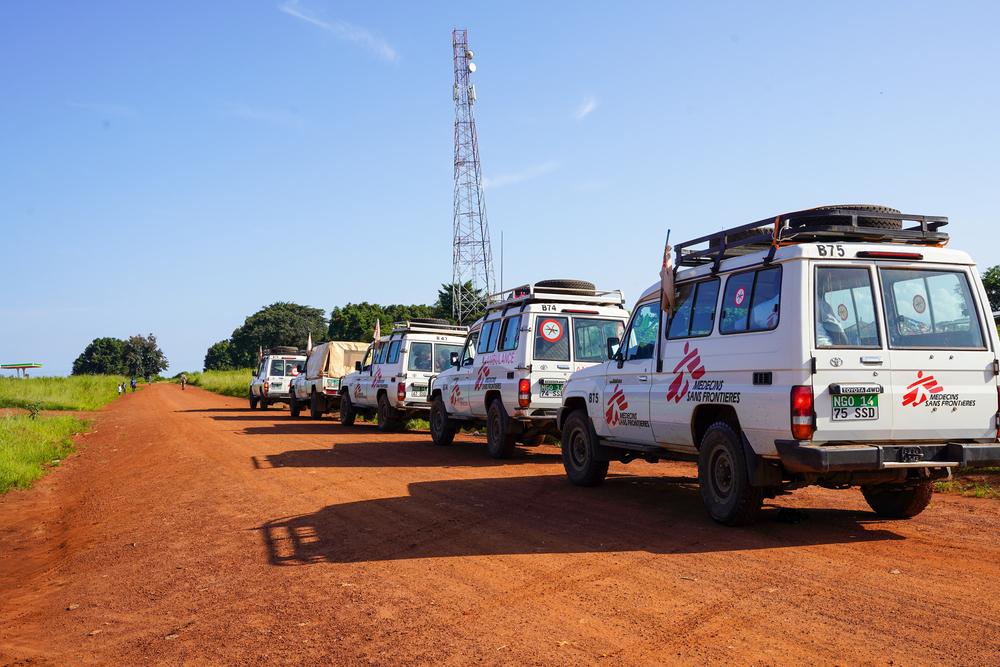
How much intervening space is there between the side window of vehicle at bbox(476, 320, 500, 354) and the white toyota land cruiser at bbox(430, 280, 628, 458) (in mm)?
18

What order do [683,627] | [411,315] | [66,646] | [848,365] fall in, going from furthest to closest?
[411,315] → [848,365] → [66,646] → [683,627]

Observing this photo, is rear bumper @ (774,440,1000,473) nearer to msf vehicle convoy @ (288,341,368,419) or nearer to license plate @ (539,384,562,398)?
license plate @ (539,384,562,398)

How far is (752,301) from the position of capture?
7332 millimetres

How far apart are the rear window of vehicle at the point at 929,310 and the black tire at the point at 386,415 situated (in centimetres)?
1357

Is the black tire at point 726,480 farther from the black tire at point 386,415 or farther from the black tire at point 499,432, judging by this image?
the black tire at point 386,415

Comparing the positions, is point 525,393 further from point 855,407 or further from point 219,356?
point 219,356

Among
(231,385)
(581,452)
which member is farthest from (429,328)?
(231,385)

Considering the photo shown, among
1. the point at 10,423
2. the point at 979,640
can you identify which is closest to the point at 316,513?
the point at 979,640

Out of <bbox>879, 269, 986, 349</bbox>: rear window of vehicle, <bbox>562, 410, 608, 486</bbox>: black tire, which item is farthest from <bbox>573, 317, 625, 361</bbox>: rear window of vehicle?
<bbox>879, 269, 986, 349</bbox>: rear window of vehicle

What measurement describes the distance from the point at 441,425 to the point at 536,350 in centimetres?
414

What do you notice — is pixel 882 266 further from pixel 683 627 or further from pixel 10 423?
pixel 10 423

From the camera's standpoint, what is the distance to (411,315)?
2469 inches

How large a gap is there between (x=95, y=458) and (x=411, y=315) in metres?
46.1

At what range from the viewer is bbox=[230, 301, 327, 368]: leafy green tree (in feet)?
341
